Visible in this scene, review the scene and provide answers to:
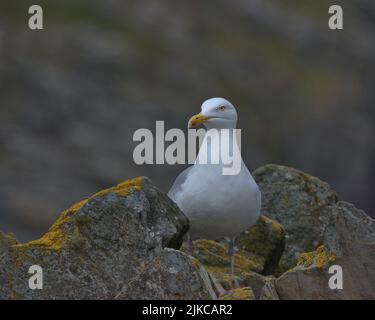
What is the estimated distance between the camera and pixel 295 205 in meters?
16.7

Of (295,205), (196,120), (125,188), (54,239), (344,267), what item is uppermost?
(196,120)

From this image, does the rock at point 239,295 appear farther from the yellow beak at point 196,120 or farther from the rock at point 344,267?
the yellow beak at point 196,120

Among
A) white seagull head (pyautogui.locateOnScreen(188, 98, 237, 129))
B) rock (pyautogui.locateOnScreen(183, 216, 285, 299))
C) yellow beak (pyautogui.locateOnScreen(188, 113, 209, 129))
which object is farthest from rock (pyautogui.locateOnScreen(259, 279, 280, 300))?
white seagull head (pyautogui.locateOnScreen(188, 98, 237, 129))

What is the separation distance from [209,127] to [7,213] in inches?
1207

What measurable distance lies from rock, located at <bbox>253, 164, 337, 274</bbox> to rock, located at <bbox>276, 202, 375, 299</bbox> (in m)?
3.44

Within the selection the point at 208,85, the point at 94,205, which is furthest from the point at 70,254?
the point at 208,85

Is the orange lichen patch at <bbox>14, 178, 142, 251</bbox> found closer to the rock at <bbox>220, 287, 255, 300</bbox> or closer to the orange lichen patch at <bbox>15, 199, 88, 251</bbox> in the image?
the orange lichen patch at <bbox>15, 199, 88, 251</bbox>

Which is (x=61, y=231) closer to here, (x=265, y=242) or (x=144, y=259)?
(x=144, y=259)

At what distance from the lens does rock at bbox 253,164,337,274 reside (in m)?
16.3

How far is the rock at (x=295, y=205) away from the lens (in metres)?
16.3

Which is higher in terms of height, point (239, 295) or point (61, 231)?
point (61, 231)

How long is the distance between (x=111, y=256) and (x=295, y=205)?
200 inches

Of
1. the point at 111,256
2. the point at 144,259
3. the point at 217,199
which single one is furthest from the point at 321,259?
the point at 111,256

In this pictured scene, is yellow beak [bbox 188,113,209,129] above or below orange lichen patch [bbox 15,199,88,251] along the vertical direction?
above
